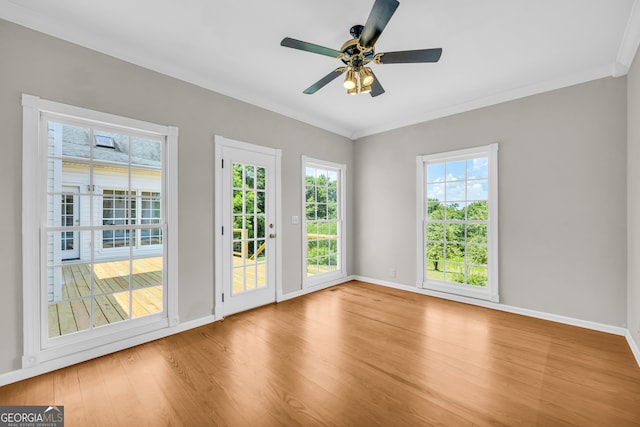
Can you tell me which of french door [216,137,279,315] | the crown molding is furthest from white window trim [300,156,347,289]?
the crown molding

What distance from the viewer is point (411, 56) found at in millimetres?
2146

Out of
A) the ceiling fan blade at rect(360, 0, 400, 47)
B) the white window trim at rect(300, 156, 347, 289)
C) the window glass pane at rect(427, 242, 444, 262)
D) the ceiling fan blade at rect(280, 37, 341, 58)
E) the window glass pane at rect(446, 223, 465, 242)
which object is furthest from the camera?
the white window trim at rect(300, 156, 347, 289)

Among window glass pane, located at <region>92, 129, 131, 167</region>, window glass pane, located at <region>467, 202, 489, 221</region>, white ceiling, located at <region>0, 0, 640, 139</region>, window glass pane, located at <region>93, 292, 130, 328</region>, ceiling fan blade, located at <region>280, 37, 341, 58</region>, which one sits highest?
white ceiling, located at <region>0, 0, 640, 139</region>

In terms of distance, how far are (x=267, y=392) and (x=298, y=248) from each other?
2398mm

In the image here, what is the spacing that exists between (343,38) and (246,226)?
2399mm

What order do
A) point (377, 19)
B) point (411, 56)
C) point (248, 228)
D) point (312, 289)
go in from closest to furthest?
point (377, 19)
point (411, 56)
point (248, 228)
point (312, 289)

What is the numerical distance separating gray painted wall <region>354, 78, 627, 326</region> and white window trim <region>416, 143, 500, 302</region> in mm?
80

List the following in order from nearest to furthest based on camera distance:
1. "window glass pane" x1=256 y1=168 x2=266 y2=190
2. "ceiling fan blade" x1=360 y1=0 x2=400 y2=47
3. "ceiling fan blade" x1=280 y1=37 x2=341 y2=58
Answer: "ceiling fan blade" x1=360 y1=0 x2=400 y2=47
"ceiling fan blade" x1=280 y1=37 x2=341 y2=58
"window glass pane" x1=256 y1=168 x2=266 y2=190

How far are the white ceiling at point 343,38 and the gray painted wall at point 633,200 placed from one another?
0.31 metres

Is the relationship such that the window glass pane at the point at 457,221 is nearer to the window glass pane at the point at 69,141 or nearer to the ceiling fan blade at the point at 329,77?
the ceiling fan blade at the point at 329,77

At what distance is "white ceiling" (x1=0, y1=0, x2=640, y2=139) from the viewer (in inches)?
82.5

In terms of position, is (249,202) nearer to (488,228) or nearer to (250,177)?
(250,177)

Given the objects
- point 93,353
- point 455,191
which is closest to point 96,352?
point 93,353

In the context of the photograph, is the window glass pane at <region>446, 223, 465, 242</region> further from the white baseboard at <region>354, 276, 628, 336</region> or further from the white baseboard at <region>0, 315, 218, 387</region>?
the white baseboard at <region>0, 315, 218, 387</region>
